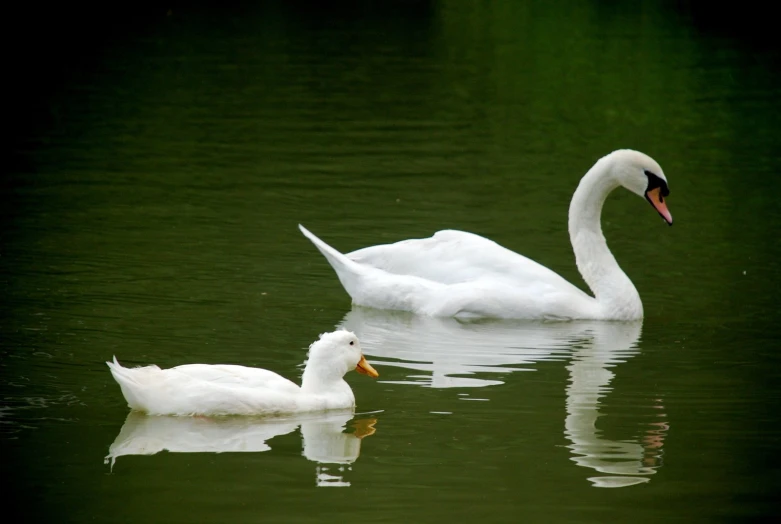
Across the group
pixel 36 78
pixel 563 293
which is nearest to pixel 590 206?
pixel 563 293

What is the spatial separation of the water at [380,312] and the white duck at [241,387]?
0.12 m

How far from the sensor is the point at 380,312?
12711 mm

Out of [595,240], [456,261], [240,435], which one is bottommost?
[240,435]

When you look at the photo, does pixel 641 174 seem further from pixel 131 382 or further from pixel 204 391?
pixel 131 382

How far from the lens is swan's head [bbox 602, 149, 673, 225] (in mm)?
12883

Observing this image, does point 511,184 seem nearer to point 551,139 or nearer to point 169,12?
point 551,139

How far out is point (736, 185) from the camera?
59.5 feet

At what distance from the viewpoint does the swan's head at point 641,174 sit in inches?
507

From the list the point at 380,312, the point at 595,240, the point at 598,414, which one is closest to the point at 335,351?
the point at 598,414

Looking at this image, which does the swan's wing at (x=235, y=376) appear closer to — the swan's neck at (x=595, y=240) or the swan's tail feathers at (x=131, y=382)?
the swan's tail feathers at (x=131, y=382)

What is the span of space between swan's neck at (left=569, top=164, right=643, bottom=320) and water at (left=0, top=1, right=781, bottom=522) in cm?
40

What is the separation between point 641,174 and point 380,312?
2432mm

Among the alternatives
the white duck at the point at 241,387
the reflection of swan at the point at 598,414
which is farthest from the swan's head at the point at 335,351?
the reflection of swan at the point at 598,414

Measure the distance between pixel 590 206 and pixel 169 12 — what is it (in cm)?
3270
